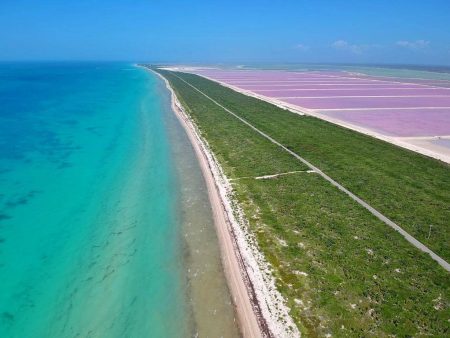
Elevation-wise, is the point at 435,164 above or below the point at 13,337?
above

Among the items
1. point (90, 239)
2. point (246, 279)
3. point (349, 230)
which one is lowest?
point (90, 239)

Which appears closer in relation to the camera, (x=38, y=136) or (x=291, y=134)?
(x=291, y=134)

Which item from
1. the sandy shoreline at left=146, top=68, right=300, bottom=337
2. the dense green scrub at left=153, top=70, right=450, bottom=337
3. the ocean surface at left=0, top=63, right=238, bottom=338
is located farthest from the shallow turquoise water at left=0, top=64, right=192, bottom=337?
the dense green scrub at left=153, top=70, right=450, bottom=337

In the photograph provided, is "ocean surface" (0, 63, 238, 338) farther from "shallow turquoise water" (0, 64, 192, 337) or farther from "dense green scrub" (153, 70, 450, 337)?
"dense green scrub" (153, 70, 450, 337)

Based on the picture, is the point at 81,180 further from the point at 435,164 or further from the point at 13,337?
the point at 435,164

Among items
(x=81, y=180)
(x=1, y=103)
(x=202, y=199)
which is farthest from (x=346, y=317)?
(x=1, y=103)

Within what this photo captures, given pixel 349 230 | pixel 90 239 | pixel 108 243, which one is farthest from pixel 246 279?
pixel 90 239

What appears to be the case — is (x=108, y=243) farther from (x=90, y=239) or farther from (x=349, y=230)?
(x=349, y=230)

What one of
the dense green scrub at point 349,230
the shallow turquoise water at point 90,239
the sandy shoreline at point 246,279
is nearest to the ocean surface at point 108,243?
the shallow turquoise water at point 90,239

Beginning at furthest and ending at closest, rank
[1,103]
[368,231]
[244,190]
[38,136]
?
[1,103] < [38,136] < [244,190] < [368,231]
